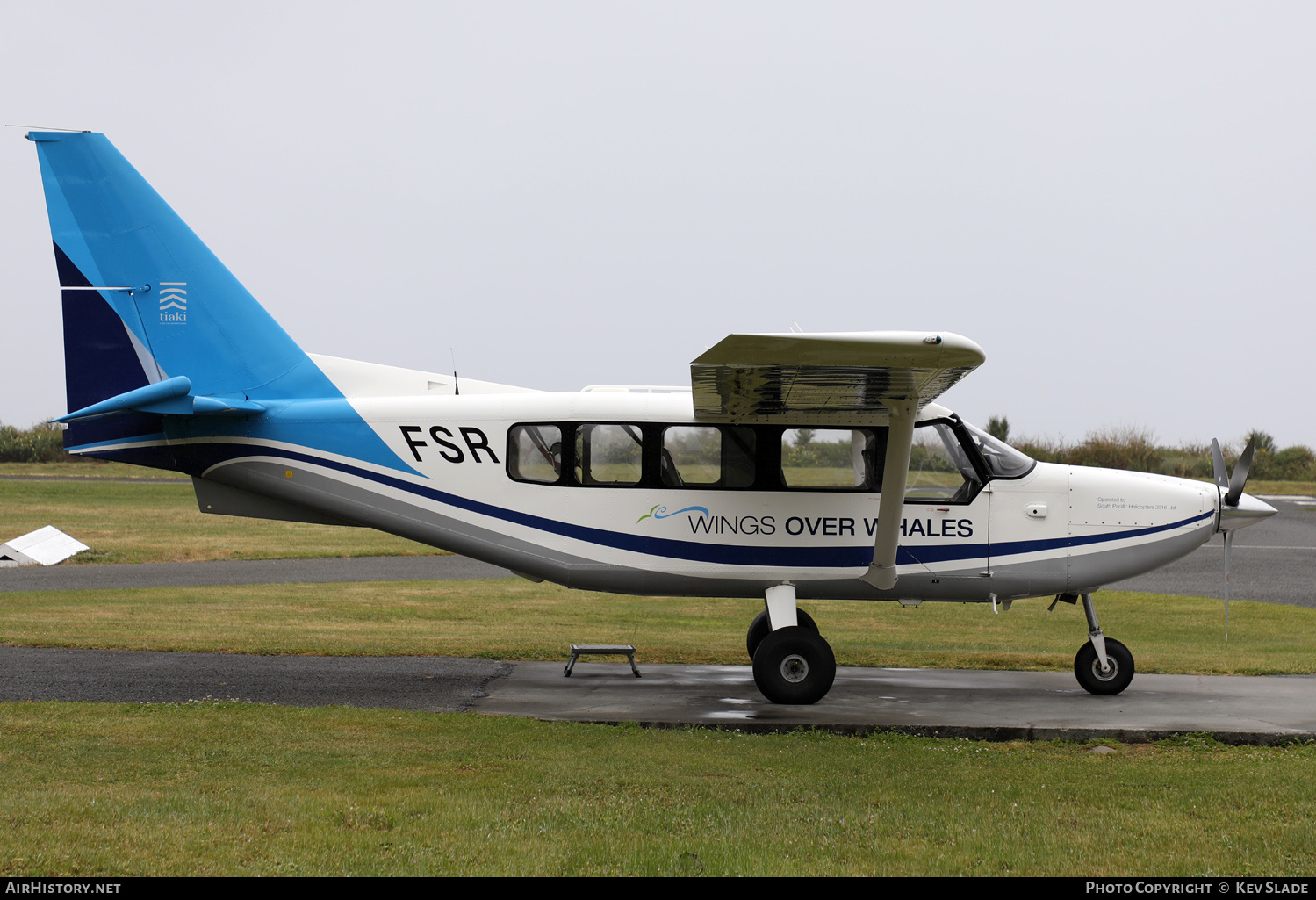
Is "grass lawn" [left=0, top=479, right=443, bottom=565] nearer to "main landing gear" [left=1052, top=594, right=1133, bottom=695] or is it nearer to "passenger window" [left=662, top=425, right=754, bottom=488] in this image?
"passenger window" [left=662, top=425, right=754, bottom=488]

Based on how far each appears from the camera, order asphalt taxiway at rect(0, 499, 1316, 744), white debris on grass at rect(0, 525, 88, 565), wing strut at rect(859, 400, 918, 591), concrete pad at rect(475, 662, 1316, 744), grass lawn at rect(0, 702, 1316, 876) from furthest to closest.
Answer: white debris on grass at rect(0, 525, 88, 565) < wing strut at rect(859, 400, 918, 591) < asphalt taxiway at rect(0, 499, 1316, 744) < concrete pad at rect(475, 662, 1316, 744) < grass lawn at rect(0, 702, 1316, 876)

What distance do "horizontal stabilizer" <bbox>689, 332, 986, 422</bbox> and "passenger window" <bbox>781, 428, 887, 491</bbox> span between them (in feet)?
0.60

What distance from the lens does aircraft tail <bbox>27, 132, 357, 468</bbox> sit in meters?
9.96

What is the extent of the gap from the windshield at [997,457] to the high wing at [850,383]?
3.18 feet

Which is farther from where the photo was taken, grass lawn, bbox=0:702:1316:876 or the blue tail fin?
the blue tail fin

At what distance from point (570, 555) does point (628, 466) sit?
1.01m

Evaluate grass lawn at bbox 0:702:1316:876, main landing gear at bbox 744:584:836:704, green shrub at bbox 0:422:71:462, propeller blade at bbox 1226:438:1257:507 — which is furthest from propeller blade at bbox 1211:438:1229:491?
green shrub at bbox 0:422:71:462

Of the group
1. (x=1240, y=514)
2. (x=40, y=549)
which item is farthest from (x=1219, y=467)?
(x=40, y=549)

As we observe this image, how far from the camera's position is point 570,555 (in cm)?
1000

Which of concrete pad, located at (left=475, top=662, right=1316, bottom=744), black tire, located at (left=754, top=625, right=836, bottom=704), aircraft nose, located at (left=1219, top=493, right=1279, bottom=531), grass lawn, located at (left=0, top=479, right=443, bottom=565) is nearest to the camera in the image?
concrete pad, located at (left=475, top=662, right=1316, bottom=744)

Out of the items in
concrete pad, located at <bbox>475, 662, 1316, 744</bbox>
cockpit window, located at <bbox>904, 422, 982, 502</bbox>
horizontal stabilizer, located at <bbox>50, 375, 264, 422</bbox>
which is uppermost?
horizontal stabilizer, located at <bbox>50, 375, 264, 422</bbox>

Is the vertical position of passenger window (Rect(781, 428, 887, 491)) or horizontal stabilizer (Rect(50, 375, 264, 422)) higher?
horizontal stabilizer (Rect(50, 375, 264, 422))
